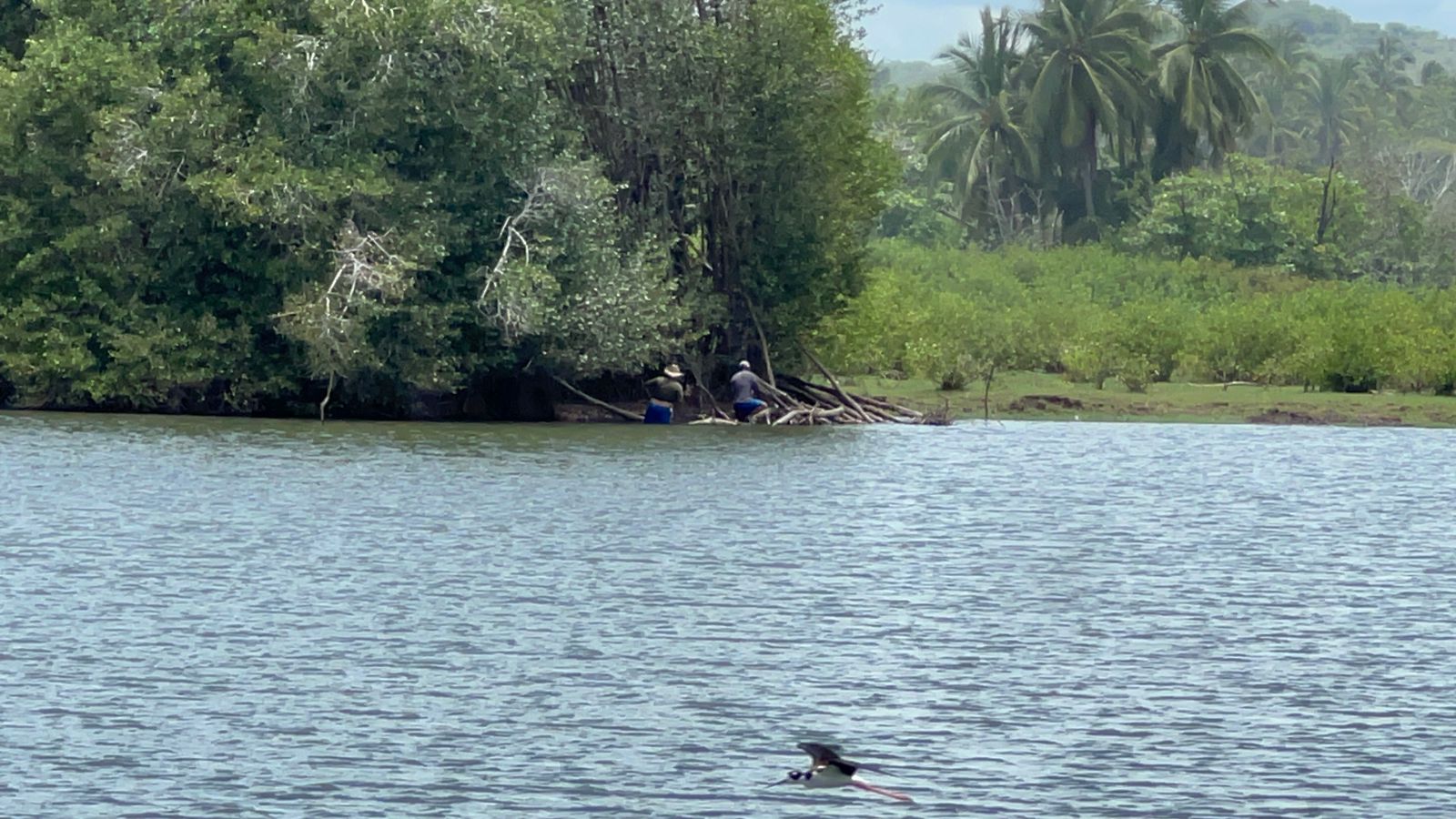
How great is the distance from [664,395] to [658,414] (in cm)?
79

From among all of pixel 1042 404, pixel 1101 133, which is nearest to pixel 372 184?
pixel 1042 404

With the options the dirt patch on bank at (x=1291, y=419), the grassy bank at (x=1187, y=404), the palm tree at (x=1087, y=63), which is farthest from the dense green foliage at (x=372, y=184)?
the palm tree at (x=1087, y=63)

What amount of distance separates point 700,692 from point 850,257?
1184 inches

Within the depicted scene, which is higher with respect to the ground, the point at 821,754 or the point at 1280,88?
the point at 1280,88

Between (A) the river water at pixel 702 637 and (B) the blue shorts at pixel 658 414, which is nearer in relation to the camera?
(A) the river water at pixel 702 637

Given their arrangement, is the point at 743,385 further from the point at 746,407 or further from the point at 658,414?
the point at 658,414

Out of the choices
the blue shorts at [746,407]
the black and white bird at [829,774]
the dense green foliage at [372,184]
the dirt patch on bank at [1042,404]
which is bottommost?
the dirt patch on bank at [1042,404]

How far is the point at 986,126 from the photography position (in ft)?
244

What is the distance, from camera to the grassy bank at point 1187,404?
47625 mm

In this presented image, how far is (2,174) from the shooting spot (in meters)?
42.9

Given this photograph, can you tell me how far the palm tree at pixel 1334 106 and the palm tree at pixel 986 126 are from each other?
5477 cm

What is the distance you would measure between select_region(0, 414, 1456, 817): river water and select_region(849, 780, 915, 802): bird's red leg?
12 centimetres

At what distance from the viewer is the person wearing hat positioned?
44.3 metres

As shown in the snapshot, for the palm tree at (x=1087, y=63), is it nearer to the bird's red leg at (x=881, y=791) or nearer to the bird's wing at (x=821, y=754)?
the bird's red leg at (x=881, y=791)
